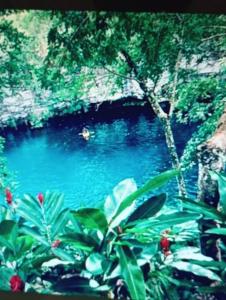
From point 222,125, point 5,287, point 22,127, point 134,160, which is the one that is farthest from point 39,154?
point 222,125

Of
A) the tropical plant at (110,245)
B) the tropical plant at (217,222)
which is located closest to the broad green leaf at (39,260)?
the tropical plant at (110,245)

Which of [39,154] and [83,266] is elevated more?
[39,154]

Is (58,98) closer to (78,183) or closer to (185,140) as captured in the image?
(78,183)

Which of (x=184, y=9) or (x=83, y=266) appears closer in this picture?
(x=184, y=9)

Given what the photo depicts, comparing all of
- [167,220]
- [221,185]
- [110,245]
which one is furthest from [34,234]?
[221,185]

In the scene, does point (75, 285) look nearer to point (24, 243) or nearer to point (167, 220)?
point (24, 243)

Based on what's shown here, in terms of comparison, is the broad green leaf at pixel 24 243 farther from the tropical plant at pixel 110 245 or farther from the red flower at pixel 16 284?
the red flower at pixel 16 284

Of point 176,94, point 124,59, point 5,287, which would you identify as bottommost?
point 5,287
